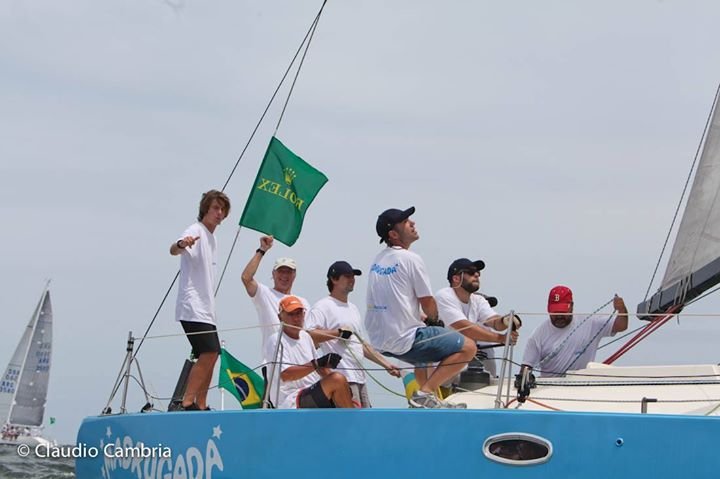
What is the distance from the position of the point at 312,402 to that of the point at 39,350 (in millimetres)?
37082

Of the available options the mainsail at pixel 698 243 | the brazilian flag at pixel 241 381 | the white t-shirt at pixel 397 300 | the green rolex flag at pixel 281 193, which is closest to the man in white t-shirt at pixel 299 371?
the white t-shirt at pixel 397 300

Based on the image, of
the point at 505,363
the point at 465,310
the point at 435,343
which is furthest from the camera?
the point at 465,310

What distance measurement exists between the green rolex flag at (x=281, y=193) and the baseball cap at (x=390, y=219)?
1644mm

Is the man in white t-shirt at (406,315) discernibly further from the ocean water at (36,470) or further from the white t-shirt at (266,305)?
the ocean water at (36,470)

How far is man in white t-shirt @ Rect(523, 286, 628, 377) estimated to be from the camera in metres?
7.93

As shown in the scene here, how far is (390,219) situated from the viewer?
7109 millimetres

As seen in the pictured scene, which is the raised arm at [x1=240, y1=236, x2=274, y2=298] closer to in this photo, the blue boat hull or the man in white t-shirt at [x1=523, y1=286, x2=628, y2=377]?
the blue boat hull

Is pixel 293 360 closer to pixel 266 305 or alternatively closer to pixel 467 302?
pixel 266 305

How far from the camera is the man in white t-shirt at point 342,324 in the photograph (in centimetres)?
743

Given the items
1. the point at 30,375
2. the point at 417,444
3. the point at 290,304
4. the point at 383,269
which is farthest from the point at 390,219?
the point at 30,375

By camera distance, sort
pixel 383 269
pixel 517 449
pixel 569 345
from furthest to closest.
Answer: pixel 569 345
pixel 383 269
pixel 517 449

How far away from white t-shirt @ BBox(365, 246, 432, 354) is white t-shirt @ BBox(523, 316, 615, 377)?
1379 mm

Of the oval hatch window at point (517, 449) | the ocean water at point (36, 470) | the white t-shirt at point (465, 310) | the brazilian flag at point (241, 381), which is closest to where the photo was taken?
the oval hatch window at point (517, 449)

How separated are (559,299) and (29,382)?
37.6 metres
